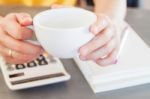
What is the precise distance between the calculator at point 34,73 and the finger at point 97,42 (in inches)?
5.0

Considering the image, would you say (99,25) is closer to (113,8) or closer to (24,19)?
(24,19)

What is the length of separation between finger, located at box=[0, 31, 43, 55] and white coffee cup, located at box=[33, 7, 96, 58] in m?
0.06

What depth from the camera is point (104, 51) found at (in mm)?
563

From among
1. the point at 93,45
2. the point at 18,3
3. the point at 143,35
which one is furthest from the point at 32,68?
the point at 18,3

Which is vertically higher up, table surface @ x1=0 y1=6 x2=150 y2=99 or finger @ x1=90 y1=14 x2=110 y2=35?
finger @ x1=90 y1=14 x2=110 y2=35

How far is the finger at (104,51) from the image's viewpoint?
55cm

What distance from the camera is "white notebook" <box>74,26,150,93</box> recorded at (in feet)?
2.06

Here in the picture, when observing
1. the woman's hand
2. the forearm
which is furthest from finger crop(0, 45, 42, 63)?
the forearm

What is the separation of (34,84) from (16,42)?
10 cm

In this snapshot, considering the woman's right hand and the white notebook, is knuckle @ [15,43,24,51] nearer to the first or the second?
the woman's right hand

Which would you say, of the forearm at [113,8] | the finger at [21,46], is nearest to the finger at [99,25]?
the finger at [21,46]

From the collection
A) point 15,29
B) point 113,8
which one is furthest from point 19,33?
point 113,8

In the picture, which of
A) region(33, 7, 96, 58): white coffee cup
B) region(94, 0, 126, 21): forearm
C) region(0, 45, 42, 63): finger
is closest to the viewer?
region(33, 7, 96, 58): white coffee cup

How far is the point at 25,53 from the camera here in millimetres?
577
